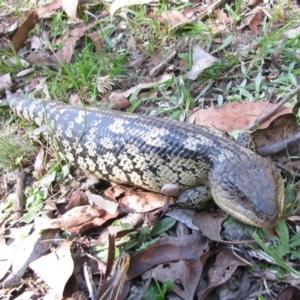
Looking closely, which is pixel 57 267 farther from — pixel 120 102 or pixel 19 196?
pixel 120 102

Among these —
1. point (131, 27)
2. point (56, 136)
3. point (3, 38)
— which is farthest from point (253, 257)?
point (3, 38)

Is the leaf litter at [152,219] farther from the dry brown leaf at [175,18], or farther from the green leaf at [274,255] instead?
the green leaf at [274,255]

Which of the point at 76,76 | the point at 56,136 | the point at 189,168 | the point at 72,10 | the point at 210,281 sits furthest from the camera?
the point at 72,10

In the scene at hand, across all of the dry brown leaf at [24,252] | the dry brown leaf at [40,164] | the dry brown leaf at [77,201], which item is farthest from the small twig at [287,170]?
the dry brown leaf at [40,164]

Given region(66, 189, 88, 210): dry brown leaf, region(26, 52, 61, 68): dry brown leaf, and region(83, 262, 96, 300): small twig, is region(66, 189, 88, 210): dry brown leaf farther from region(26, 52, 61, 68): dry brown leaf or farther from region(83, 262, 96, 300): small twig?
region(26, 52, 61, 68): dry brown leaf

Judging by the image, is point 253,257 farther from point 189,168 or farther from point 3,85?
point 3,85

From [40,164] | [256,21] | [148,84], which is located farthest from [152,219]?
[256,21]
